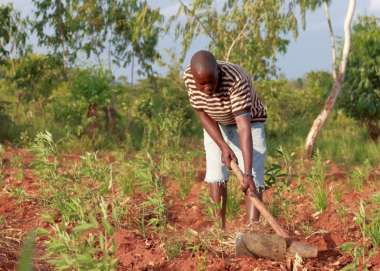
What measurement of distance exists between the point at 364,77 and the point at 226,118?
20.4 ft

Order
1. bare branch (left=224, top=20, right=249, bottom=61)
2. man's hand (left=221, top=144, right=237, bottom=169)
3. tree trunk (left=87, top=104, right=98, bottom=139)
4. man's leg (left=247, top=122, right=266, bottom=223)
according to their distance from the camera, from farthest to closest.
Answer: bare branch (left=224, top=20, right=249, bottom=61)
tree trunk (left=87, top=104, right=98, bottom=139)
man's leg (left=247, top=122, right=266, bottom=223)
man's hand (left=221, top=144, right=237, bottom=169)

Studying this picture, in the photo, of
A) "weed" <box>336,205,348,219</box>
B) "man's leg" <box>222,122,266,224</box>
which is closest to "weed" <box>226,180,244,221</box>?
"man's leg" <box>222,122,266,224</box>

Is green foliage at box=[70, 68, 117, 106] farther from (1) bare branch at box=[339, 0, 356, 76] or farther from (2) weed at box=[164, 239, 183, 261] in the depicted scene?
(2) weed at box=[164, 239, 183, 261]

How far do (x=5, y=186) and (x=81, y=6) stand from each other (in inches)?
209

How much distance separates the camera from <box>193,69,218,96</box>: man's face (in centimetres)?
338

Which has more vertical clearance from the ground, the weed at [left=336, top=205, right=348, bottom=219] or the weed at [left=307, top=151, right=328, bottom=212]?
the weed at [left=307, top=151, right=328, bottom=212]

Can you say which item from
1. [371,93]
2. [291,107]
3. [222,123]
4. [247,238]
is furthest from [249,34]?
[247,238]

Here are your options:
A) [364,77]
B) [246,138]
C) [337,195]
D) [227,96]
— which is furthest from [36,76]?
[246,138]

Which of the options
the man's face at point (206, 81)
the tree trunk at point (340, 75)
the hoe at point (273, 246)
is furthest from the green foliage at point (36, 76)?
the hoe at point (273, 246)

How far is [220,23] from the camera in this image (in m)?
8.96

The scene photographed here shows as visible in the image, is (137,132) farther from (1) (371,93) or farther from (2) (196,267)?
(2) (196,267)

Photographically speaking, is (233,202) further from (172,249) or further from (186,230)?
(172,249)

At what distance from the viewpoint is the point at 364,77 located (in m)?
9.49

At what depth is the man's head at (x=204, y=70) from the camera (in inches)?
132
